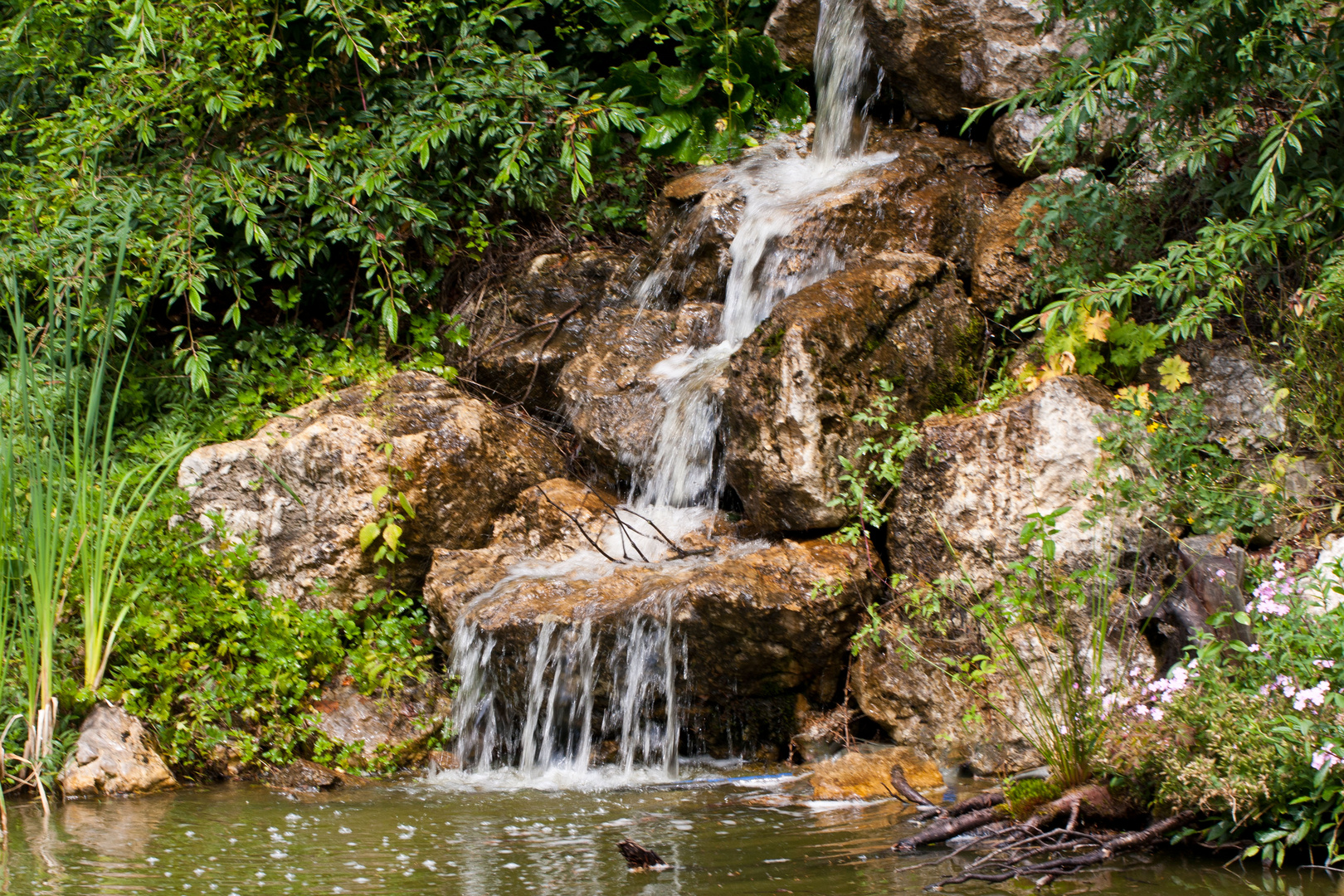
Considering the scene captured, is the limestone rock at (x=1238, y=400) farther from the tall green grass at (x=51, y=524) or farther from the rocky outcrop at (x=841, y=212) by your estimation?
the tall green grass at (x=51, y=524)

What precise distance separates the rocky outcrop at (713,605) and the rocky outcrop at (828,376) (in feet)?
1.09

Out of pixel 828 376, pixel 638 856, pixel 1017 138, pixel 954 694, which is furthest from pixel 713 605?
pixel 1017 138

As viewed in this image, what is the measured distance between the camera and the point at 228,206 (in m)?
6.83

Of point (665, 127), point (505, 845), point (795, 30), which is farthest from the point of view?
point (795, 30)

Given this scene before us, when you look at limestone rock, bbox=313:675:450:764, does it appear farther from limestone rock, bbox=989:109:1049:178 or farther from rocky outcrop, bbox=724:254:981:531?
limestone rock, bbox=989:109:1049:178

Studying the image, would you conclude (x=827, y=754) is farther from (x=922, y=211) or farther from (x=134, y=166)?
(x=134, y=166)

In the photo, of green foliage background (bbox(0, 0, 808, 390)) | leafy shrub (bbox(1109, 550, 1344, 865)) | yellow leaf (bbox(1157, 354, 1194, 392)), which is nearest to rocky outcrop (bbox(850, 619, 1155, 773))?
leafy shrub (bbox(1109, 550, 1344, 865))

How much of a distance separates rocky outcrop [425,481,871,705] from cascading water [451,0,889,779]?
0.05 m

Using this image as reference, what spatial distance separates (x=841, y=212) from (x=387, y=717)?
4249 millimetres

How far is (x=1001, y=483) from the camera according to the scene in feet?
16.1

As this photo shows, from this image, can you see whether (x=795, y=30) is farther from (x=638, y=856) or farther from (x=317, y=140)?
(x=638, y=856)

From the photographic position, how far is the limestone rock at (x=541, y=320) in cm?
739

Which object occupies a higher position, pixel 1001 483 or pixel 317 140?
pixel 317 140

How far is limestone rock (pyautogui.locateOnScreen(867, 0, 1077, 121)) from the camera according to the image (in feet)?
22.9
